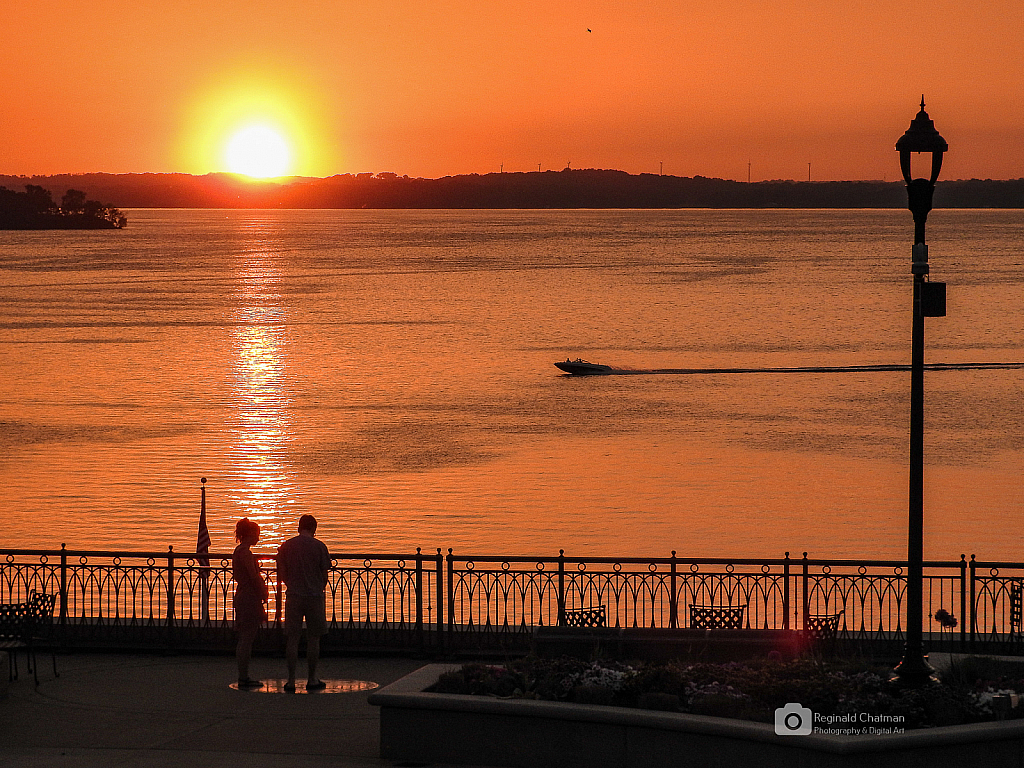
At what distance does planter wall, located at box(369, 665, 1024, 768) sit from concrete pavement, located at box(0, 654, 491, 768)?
1.53 feet

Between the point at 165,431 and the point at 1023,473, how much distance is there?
30528mm

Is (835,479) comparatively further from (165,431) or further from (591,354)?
(591,354)

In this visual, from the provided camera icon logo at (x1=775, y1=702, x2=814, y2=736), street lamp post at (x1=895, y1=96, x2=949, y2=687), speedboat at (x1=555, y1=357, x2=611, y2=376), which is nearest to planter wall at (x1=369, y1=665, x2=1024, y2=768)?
camera icon logo at (x1=775, y1=702, x2=814, y2=736)

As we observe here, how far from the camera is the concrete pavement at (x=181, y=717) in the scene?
1127 cm

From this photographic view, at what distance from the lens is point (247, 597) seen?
13922 millimetres

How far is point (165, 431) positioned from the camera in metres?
55.0

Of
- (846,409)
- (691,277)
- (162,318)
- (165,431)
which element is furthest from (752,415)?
(691,277)

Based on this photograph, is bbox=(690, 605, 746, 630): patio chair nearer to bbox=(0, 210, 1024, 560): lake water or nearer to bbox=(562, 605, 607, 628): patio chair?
bbox=(562, 605, 607, 628): patio chair

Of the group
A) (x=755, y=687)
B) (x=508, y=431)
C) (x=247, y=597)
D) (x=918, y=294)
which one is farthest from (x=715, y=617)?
(x=508, y=431)

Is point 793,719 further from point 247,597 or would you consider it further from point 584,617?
point 247,597

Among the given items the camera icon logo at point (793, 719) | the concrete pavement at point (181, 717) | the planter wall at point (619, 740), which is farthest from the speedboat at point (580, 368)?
the camera icon logo at point (793, 719)

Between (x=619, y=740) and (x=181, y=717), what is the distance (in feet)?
13.1

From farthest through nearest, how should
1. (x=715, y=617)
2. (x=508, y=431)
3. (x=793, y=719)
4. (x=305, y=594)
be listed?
1. (x=508, y=431)
2. (x=715, y=617)
3. (x=305, y=594)
4. (x=793, y=719)

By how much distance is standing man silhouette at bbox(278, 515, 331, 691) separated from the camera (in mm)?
13461
